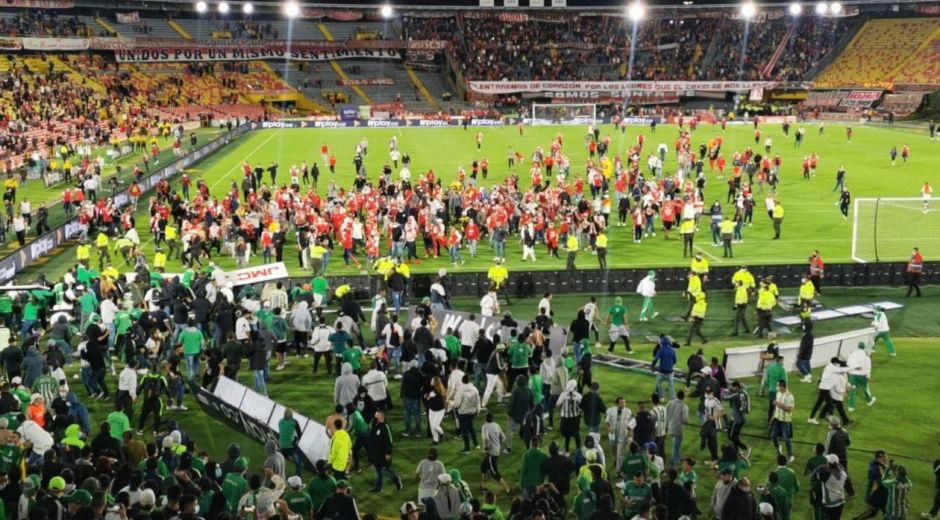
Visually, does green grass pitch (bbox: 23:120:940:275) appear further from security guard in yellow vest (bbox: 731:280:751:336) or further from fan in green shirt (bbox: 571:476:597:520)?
fan in green shirt (bbox: 571:476:597:520)

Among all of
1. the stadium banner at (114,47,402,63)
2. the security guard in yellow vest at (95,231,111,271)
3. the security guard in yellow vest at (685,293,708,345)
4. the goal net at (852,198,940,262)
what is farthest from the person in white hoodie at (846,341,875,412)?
the stadium banner at (114,47,402,63)

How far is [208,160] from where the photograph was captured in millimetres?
55000

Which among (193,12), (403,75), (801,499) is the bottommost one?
(801,499)

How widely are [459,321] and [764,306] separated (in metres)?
7.03

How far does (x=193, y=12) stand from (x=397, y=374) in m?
83.1

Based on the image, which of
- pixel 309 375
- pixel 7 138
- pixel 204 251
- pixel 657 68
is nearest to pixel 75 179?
pixel 7 138

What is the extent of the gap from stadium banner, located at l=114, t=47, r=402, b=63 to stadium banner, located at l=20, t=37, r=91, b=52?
11.6ft

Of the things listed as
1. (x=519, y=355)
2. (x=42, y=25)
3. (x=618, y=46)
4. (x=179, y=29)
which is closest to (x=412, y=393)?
(x=519, y=355)

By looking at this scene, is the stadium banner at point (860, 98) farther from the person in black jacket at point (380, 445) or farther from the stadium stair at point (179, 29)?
the person in black jacket at point (380, 445)

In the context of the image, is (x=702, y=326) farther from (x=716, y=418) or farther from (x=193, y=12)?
(x=193, y=12)

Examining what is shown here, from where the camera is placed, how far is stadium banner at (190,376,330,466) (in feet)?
48.2

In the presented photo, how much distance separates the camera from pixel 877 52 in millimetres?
89188

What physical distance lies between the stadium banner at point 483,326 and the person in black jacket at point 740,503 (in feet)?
24.8

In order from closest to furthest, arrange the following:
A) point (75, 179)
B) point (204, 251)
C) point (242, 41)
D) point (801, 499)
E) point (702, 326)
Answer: point (801, 499)
point (702, 326)
point (204, 251)
point (75, 179)
point (242, 41)
